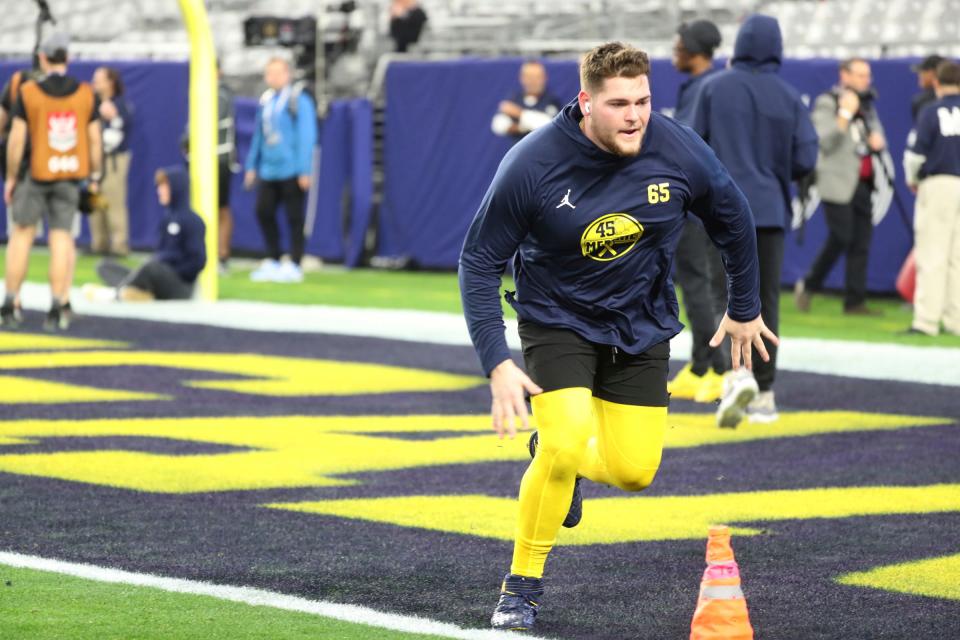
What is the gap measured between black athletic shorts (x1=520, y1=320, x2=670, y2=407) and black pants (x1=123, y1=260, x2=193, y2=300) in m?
12.1

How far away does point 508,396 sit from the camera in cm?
526

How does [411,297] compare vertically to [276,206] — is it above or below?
below

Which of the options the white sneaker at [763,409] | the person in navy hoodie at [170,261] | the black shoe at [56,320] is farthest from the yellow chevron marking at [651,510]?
the person in navy hoodie at [170,261]

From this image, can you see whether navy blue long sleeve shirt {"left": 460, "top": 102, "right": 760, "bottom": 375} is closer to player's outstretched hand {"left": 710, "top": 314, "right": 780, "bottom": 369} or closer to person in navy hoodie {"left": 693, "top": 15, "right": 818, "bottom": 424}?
player's outstretched hand {"left": 710, "top": 314, "right": 780, "bottom": 369}

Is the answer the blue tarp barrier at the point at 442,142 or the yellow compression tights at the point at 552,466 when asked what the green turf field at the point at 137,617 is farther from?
the blue tarp barrier at the point at 442,142

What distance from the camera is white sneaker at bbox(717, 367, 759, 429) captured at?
956 cm

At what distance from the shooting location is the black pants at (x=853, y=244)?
16641mm

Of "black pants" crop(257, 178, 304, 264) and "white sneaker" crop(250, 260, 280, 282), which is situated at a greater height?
"black pants" crop(257, 178, 304, 264)

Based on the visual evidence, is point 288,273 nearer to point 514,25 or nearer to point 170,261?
point 170,261

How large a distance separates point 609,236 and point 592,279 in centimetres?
16

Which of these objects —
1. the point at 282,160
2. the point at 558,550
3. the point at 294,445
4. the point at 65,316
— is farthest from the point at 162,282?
the point at 558,550

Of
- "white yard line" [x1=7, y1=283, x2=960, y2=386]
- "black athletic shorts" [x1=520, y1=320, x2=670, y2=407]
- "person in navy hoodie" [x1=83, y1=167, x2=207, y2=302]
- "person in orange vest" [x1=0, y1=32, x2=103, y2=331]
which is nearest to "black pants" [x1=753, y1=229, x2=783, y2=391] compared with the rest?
"white yard line" [x1=7, y1=283, x2=960, y2=386]

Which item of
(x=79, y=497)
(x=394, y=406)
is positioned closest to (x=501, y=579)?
(x=79, y=497)

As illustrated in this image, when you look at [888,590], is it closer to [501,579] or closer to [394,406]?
[501,579]
